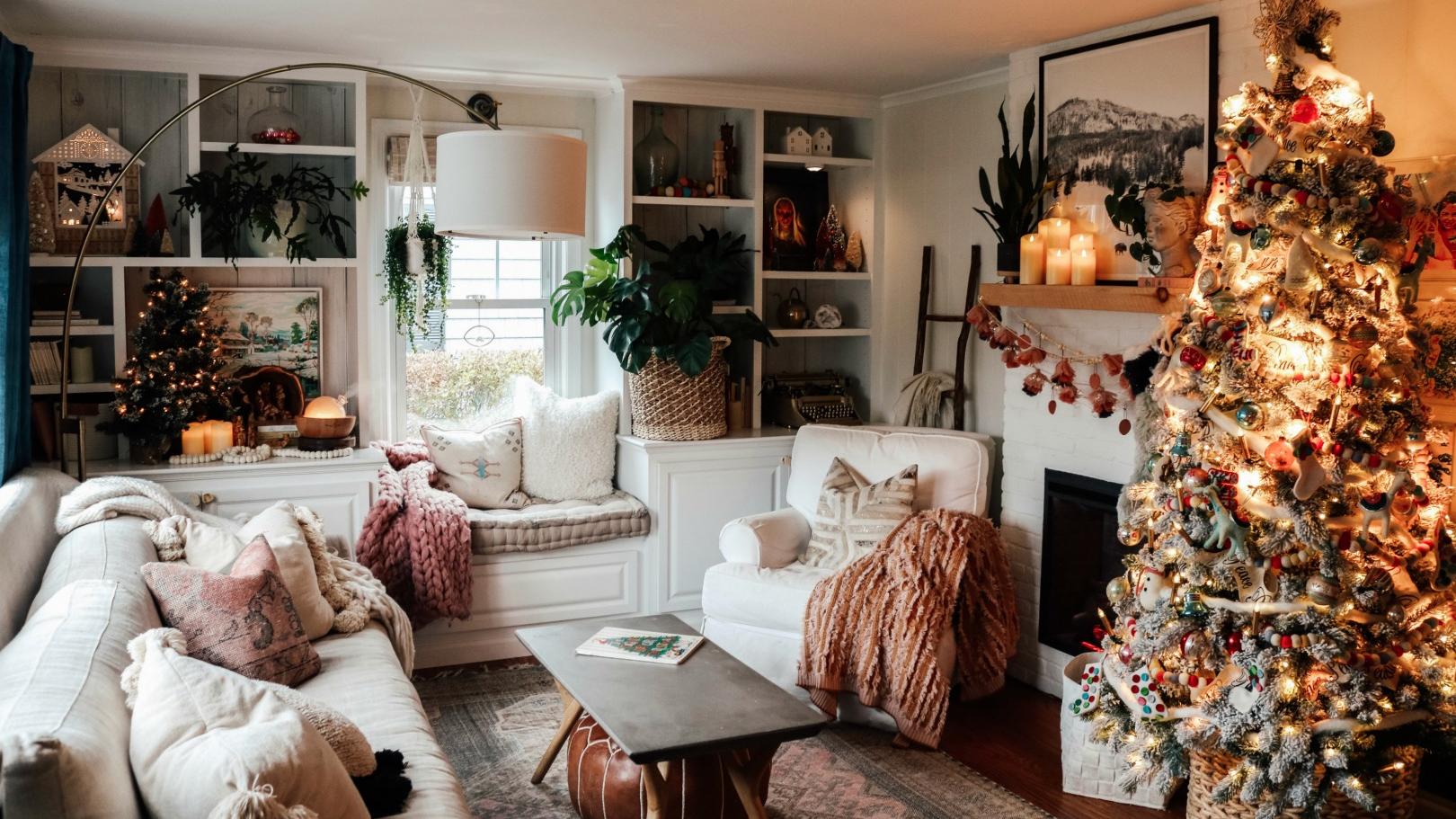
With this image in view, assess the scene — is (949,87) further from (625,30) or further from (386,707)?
(386,707)

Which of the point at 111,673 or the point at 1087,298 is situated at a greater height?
the point at 1087,298

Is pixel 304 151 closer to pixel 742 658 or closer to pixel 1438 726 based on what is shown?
pixel 742 658

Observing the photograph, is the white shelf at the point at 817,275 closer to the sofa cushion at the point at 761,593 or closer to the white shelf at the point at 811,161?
the white shelf at the point at 811,161

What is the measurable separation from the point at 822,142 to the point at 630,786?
3.33m

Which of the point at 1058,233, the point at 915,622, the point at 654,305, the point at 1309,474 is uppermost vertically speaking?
the point at 1058,233

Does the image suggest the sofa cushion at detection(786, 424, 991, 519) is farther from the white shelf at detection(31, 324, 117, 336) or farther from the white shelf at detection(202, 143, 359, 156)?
the white shelf at detection(31, 324, 117, 336)

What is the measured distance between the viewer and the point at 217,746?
186 cm

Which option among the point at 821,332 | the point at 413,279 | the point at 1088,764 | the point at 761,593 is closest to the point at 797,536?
the point at 761,593

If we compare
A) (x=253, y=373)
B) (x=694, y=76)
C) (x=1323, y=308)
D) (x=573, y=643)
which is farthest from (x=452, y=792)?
(x=694, y=76)

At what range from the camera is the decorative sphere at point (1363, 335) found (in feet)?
9.02

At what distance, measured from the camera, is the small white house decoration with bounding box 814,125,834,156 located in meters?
5.44

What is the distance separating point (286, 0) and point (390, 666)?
1994mm

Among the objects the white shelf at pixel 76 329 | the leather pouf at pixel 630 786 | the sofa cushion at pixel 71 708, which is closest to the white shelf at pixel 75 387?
the white shelf at pixel 76 329

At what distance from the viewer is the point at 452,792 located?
2.49 metres
